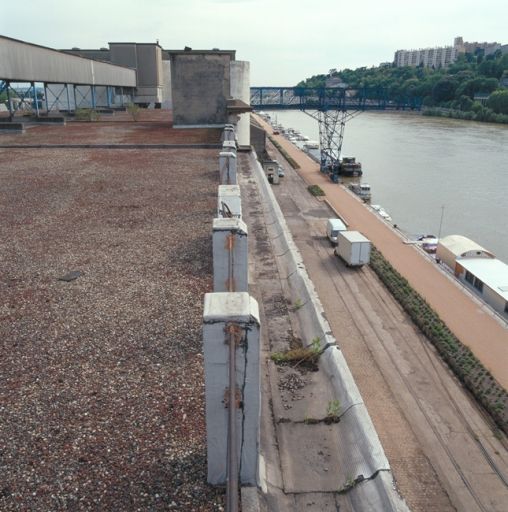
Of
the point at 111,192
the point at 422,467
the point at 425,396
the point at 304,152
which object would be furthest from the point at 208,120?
the point at 304,152

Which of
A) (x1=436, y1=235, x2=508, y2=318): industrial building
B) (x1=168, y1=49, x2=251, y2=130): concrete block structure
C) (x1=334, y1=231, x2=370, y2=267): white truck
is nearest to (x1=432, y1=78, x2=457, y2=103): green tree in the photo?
(x1=168, y1=49, x2=251, y2=130): concrete block structure

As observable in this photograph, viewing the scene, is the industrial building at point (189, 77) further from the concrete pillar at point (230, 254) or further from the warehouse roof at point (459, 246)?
the concrete pillar at point (230, 254)

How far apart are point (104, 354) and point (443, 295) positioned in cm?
1885

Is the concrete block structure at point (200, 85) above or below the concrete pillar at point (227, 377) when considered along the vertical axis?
above

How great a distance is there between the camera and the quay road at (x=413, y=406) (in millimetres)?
9422

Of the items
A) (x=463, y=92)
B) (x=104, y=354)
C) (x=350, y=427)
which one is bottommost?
(x=350, y=427)

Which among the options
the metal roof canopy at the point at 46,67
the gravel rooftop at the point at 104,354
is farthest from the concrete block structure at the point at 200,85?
the gravel rooftop at the point at 104,354

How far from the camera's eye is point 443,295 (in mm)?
21703

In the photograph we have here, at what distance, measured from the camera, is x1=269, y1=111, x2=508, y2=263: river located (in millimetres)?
35809

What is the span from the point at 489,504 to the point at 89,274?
865cm

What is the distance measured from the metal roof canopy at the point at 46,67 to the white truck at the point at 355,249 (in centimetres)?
2022

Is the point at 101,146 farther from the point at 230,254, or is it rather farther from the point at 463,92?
the point at 463,92

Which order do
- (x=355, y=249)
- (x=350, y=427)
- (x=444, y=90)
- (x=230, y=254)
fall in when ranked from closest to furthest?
(x=350, y=427) → (x=230, y=254) → (x=355, y=249) → (x=444, y=90)

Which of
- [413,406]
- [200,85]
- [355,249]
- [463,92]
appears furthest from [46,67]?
[463,92]
